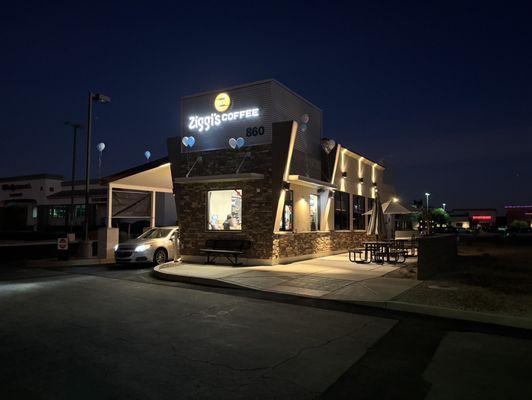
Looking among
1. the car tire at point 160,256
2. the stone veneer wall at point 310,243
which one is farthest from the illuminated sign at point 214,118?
the car tire at point 160,256

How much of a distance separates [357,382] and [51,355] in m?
3.89

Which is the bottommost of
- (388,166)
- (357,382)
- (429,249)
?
(357,382)

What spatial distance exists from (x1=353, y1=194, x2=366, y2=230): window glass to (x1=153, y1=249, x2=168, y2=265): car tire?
11713mm

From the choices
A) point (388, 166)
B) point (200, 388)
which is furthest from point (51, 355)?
point (388, 166)

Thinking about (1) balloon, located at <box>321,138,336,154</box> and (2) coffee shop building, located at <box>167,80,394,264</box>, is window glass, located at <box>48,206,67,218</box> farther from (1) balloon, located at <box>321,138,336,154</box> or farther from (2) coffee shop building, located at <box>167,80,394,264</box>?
(1) balloon, located at <box>321,138,336,154</box>

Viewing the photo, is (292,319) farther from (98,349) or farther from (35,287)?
(35,287)

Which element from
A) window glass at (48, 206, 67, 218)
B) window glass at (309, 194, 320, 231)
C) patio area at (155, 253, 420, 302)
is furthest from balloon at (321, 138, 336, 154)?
window glass at (48, 206, 67, 218)

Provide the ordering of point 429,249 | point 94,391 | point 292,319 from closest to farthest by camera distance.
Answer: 1. point 94,391
2. point 292,319
3. point 429,249

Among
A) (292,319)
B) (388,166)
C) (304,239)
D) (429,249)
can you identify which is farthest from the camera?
(388,166)

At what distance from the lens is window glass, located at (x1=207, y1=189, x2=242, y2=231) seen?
15.7 meters

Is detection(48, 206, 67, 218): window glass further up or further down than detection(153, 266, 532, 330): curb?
further up

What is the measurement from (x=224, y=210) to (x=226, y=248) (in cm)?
170

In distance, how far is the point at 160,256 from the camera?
53.8 ft

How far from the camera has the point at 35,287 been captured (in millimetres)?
10789
